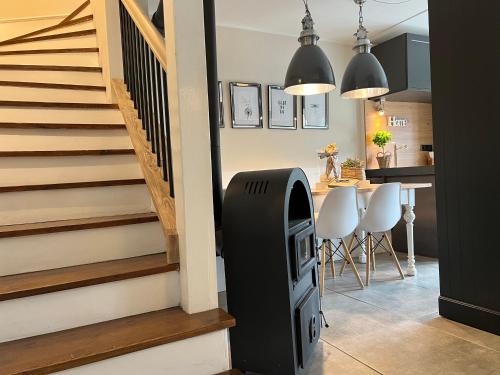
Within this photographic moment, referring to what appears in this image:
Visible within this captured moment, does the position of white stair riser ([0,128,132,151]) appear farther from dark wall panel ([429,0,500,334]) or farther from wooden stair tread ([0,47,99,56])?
dark wall panel ([429,0,500,334])

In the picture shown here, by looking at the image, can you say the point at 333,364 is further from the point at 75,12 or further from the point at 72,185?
the point at 75,12

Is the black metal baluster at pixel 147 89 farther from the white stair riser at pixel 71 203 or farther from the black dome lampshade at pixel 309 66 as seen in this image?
the black dome lampshade at pixel 309 66

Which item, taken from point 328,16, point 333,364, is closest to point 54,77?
point 333,364

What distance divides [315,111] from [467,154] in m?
2.66

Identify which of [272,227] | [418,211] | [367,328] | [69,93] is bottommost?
[367,328]

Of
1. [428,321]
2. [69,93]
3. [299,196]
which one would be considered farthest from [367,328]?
[69,93]

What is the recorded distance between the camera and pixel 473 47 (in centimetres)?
225

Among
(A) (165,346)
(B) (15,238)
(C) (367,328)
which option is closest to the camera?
(A) (165,346)

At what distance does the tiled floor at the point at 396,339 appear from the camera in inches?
76.3

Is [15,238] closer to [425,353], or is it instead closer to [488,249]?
[425,353]

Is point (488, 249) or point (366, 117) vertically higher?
point (366, 117)

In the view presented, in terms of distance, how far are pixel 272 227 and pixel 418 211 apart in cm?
364

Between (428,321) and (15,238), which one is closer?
(15,238)

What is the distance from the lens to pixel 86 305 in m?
1.49
